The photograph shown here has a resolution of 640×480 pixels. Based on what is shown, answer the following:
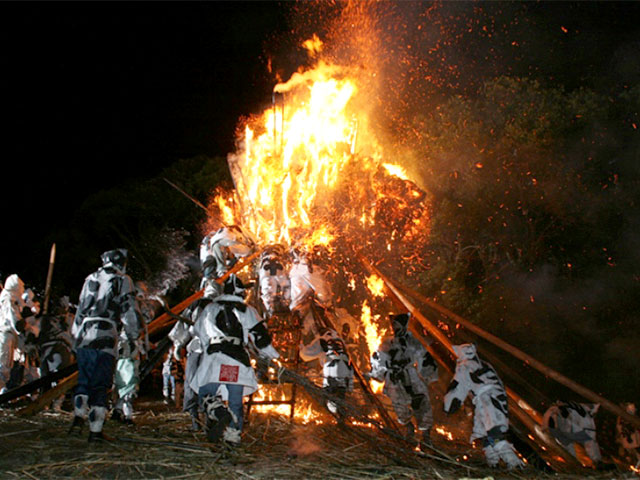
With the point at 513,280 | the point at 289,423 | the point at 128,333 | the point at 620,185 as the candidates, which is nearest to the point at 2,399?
the point at 128,333

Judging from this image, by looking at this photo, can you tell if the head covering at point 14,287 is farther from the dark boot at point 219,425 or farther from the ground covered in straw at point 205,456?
the dark boot at point 219,425

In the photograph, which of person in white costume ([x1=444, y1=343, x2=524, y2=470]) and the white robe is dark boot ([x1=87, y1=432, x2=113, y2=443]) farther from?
person in white costume ([x1=444, y1=343, x2=524, y2=470])

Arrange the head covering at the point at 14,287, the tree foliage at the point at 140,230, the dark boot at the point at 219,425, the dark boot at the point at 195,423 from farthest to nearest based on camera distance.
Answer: the tree foliage at the point at 140,230, the head covering at the point at 14,287, the dark boot at the point at 195,423, the dark boot at the point at 219,425

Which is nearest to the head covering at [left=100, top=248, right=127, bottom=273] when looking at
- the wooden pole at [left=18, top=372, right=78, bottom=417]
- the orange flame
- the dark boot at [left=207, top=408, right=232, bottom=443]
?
the wooden pole at [left=18, top=372, right=78, bottom=417]

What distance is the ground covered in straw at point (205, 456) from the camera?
435 centimetres

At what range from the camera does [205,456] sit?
476 cm

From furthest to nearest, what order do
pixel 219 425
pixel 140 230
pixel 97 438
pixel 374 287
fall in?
pixel 140 230 → pixel 374 287 → pixel 97 438 → pixel 219 425

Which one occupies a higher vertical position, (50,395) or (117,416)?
(50,395)

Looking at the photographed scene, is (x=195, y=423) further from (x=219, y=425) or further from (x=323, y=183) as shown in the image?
(x=323, y=183)

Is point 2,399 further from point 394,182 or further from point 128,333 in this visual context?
point 394,182

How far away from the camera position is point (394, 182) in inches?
622

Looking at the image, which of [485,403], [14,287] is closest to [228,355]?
[485,403]

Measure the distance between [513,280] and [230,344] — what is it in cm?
1133

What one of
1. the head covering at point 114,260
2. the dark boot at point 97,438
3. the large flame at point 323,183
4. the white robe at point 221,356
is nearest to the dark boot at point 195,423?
the white robe at point 221,356
